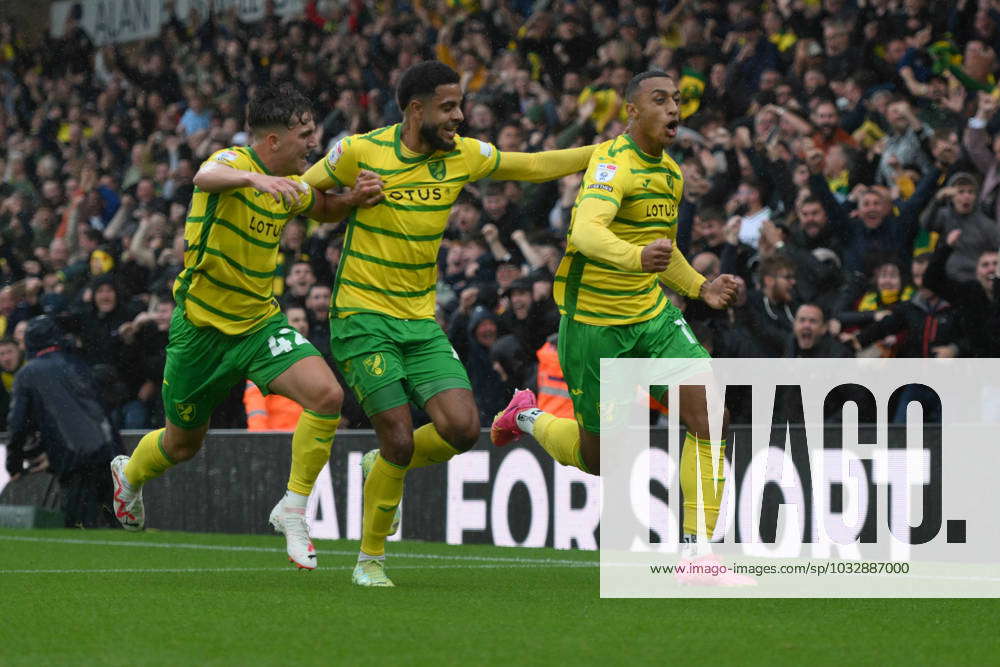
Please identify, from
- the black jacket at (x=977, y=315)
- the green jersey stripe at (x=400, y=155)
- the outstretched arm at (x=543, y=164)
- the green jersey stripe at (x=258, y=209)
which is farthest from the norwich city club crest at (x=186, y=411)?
the black jacket at (x=977, y=315)

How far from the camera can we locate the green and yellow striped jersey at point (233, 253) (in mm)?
7934

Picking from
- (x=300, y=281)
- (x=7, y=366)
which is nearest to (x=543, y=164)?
(x=300, y=281)

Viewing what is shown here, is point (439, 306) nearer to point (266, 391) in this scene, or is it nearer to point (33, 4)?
point (266, 391)

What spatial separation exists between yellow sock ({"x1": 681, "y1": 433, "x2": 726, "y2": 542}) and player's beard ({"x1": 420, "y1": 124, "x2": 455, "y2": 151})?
181 centimetres

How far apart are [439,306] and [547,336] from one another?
1936 mm

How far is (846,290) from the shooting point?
39.0 ft

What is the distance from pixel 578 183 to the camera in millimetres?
14781

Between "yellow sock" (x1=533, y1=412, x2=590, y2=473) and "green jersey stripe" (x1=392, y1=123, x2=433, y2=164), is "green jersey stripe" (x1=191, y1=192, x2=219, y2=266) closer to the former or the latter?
"green jersey stripe" (x1=392, y1=123, x2=433, y2=164)

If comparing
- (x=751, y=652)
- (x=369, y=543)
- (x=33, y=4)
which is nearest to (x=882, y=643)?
(x=751, y=652)

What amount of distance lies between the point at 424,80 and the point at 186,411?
6.84ft

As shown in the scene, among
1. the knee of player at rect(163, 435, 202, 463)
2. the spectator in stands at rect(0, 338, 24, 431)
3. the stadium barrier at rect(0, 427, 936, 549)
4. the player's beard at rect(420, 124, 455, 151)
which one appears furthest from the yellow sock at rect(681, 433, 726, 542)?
the spectator in stands at rect(0, 338, 24, 431)

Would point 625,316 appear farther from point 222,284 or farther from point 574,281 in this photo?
point 222,284

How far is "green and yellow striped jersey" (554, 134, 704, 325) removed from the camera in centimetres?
772

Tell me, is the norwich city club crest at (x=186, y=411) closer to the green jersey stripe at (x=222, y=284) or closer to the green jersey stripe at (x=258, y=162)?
the green jersey stripe at (x=222, y=284)
